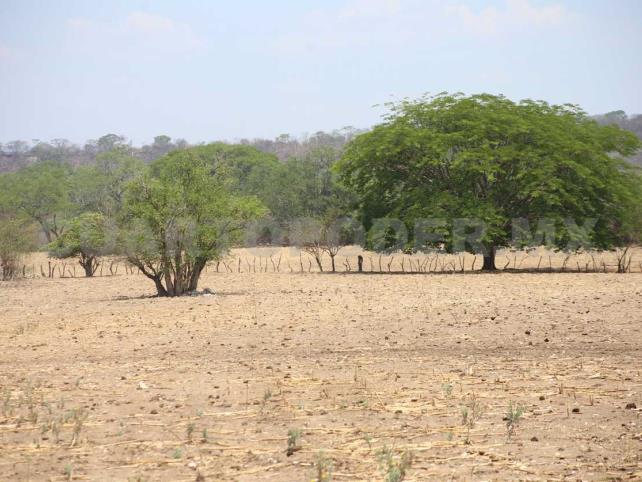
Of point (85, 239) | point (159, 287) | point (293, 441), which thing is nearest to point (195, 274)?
point (159, 287)

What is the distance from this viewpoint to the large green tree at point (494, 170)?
3219 centimetres

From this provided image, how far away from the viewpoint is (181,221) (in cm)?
2348

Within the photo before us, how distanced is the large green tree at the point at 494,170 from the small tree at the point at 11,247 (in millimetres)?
13714

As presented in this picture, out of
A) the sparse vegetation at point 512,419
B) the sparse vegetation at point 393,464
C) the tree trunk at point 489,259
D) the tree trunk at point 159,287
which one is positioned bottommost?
the sparse vegetation at point 393,464

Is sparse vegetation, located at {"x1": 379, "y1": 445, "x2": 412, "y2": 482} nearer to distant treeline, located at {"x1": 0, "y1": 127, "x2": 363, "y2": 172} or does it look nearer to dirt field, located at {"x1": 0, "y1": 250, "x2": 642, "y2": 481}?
dirt field, located at {"x1": 0, "y1": 250, "x2": 642, "y2": 481}

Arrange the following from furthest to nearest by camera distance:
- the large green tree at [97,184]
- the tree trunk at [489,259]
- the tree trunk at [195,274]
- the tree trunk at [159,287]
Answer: the large green tree at [97,184], the tree trunk at [489,259], the tree trunk at [195,274], the tree trunk at [159,287]

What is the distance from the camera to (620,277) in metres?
27.4

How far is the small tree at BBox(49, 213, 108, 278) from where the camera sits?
81.1ft

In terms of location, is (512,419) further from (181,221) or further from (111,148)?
(111,148)

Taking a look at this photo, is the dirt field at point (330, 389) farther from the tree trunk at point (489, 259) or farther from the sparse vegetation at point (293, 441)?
the tree trunk at point (489, 259)

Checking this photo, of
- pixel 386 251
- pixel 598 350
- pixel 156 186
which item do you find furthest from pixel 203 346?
pixel 386 251

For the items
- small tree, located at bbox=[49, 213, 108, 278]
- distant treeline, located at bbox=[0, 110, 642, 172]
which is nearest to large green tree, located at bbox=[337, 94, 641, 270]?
small tree, located at bbox=[49, 213, 108, 278]

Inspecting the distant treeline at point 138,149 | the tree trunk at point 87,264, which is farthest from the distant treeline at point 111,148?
the tree trunk at point 87,264

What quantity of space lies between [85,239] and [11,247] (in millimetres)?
6951
